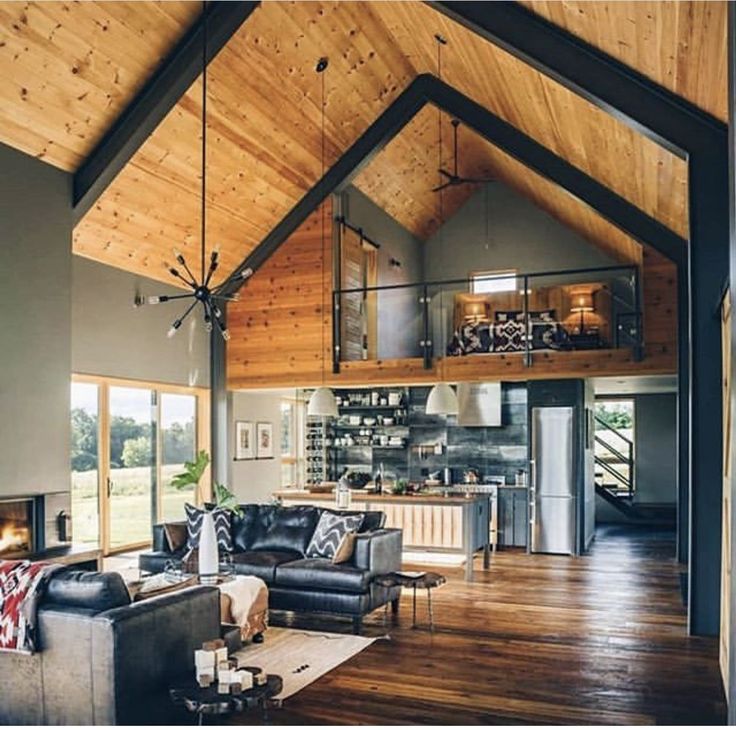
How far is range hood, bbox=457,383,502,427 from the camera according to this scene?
1091 centimetres

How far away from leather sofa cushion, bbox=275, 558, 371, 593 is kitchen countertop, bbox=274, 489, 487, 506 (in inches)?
81.3

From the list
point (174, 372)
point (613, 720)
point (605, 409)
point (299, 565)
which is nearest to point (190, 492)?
point (174, 372)

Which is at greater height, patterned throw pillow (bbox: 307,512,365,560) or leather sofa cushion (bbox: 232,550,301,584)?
patterned throw pillow (bbox: 307,512,365,560)

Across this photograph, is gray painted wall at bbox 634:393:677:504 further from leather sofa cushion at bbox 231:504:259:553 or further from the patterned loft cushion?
leather sofa cushion at bbox 231:504:259:553

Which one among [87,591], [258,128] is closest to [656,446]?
[258,128]

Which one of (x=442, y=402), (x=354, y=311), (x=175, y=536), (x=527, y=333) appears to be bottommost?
(x=175, y=536)

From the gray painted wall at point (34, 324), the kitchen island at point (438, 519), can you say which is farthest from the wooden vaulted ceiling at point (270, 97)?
the kitchen island at point (438, 519)

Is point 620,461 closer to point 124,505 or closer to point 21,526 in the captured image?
point 124,505

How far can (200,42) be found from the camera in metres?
7.28

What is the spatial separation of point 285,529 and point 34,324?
3.01m

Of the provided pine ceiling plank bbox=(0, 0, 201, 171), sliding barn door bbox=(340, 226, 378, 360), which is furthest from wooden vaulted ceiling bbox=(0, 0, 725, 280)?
sliding barn door bbox=(340, 226, 378, 360)

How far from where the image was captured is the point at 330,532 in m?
6.49

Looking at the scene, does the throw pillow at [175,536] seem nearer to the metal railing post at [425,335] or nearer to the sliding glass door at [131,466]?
the sliding glass door at [131,466]

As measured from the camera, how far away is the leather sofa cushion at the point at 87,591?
3809 millimetres
